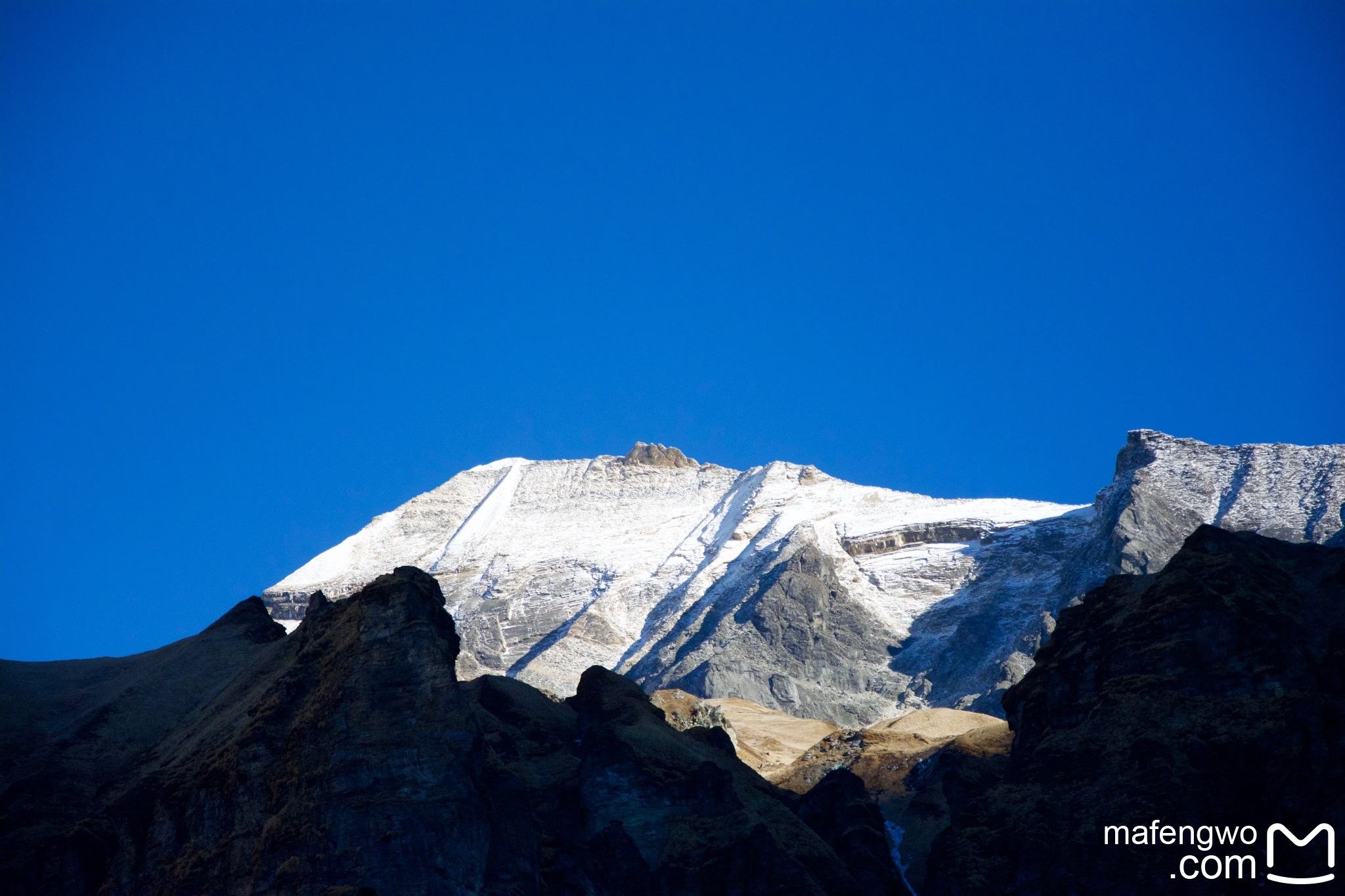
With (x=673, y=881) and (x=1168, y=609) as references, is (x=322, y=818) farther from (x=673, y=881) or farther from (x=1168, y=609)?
(x=1168, y=609)

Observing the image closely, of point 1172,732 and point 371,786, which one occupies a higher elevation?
point 1172,732

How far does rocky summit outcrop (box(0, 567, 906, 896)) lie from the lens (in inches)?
2606

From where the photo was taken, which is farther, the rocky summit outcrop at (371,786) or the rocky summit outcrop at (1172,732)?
the rocky summit outcrop at (1172,732)

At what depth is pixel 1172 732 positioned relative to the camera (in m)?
73.8

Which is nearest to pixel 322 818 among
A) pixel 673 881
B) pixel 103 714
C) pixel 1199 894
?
pixel 673 881

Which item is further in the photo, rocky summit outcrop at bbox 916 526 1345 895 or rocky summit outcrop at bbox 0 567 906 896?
rocky summit outcrop at bbox 916 526 1345 895

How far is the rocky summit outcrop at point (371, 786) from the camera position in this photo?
217 ft

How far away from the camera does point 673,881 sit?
8162cm

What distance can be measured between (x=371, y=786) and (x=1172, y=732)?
3728 centimetres

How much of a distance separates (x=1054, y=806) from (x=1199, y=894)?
10.4 metres

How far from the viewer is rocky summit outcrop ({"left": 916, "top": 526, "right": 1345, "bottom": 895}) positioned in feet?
222

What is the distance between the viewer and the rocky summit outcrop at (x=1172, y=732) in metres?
67.8

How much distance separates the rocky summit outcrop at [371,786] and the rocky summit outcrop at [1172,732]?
40.5 feet

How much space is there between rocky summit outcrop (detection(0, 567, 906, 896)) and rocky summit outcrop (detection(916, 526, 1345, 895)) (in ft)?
40.5
